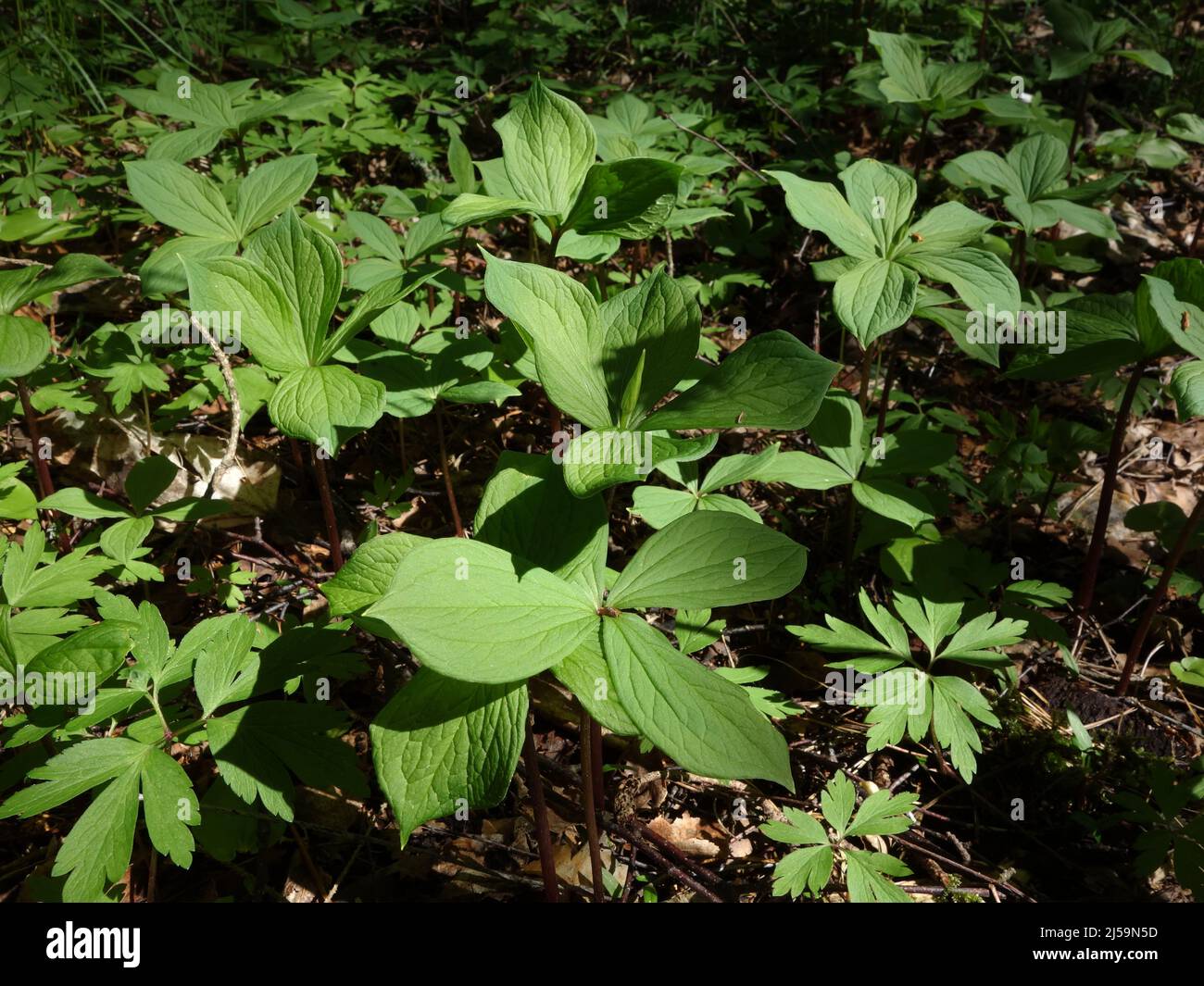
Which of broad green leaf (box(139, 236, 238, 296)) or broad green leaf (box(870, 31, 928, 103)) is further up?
broad green leaf (box(870, 31, 928, 103))

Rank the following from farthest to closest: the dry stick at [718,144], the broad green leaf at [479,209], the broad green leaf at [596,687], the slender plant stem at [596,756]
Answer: the dry stick at [718,144] → the broad green leaf at [479,209] → the slender plant stem at [596,756] → the broad green leaf at [596,687]

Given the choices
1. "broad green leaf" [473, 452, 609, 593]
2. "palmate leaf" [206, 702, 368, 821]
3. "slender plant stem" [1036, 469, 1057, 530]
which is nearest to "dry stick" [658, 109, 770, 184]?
"slender plant stem" [1036, 469, 1057, 530]

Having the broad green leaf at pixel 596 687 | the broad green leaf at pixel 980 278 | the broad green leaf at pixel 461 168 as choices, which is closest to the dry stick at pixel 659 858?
the broad green leaf at pixel 596 687

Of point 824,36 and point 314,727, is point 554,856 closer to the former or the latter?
point 314,727

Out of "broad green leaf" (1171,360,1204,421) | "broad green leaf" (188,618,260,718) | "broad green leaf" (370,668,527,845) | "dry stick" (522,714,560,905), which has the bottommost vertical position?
"dry stick" (522,714,560,905)

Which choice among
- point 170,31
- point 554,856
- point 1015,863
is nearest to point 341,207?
point 170,31

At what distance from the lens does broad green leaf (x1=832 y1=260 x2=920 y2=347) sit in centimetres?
214

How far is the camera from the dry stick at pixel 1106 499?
2332mm

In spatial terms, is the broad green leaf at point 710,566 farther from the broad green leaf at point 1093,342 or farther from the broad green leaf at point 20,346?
the broad green leaf at point 20,346

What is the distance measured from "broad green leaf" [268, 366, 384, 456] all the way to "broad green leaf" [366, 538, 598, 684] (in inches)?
21.7

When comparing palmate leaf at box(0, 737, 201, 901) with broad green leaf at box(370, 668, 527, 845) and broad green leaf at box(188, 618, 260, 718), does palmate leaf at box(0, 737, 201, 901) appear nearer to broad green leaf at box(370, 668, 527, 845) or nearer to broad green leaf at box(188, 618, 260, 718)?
broad green leaf at box(188, 618, 260, 718)

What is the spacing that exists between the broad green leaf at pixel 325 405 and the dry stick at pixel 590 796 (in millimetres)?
790

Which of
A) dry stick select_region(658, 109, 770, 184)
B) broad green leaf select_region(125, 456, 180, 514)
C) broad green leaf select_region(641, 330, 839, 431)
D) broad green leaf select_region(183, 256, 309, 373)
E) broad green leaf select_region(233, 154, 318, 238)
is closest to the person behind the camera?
broad green leaf select_region(641, 330, 839, 431)
